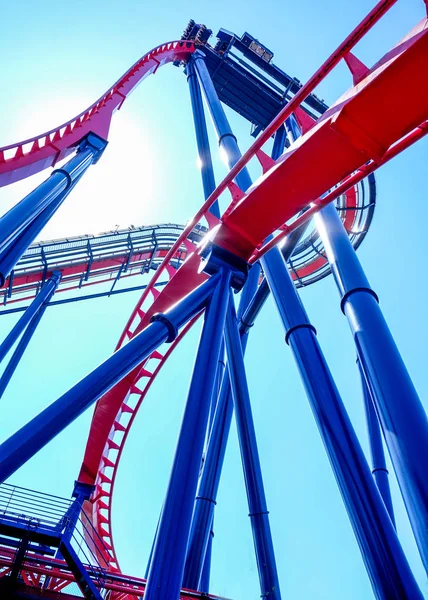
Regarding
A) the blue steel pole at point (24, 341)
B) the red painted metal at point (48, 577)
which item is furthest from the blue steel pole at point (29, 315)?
the red painted metal at point (48, 577)

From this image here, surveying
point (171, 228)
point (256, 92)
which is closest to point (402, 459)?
point (256, 92)

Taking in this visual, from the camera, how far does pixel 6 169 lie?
257 inches

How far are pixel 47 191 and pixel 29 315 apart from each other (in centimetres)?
339

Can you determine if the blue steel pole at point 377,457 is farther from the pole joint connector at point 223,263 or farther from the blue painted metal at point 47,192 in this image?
the blue painted metal at point 47,192

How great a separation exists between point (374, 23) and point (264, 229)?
210 centimetres

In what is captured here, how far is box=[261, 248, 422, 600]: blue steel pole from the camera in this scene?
A: 2699 millimetres

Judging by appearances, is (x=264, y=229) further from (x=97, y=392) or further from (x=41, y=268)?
(x=41, y=268)

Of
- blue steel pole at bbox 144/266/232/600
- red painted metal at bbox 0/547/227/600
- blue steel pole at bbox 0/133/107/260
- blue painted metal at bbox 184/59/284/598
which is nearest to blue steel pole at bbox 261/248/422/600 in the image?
blue steel pole at bbox 144/266/232/600

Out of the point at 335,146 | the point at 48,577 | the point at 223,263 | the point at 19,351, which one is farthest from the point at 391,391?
the point at 19,351

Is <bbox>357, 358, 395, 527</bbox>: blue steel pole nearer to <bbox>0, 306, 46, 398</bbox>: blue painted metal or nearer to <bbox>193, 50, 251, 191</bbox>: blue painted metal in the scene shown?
<bbox>193, 50, 251, 191</bbox>: blue painted metal

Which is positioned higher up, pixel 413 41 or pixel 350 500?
pixel 413 41

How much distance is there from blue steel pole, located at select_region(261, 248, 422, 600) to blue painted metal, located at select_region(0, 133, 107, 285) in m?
3.14

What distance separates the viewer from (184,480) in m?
2.94

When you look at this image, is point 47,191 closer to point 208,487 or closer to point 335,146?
point 335,146
